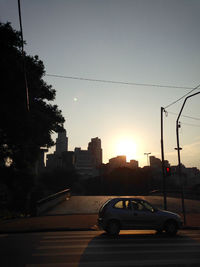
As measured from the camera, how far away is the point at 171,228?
37.6ft

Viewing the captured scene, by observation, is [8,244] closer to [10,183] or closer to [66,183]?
[10,183]

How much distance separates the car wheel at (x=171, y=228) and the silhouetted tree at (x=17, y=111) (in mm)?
10755

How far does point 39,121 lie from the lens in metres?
19.9

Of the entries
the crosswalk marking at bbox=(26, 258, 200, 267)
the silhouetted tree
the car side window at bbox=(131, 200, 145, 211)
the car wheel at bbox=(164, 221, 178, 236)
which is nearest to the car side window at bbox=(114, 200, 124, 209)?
the car side window at bbox=(131, 200, 145, 211)

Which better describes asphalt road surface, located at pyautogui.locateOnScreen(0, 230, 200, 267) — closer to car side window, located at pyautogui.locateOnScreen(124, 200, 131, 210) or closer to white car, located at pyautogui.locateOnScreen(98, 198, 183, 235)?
white car, located at pyautogui.locateOnScreen(98, 198, 183, 235)

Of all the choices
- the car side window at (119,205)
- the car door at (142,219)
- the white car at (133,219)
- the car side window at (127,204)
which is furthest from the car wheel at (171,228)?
the car side window at (119,205)

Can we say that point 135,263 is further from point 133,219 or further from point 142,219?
point 142,219

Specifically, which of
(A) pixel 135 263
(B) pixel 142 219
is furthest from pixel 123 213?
(A) pixel 135 263

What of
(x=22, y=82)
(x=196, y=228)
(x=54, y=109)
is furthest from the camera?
(x=54, y=109)

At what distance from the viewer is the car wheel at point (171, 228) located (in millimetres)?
11422

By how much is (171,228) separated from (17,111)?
12.2m

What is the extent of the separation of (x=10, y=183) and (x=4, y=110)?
276 inches

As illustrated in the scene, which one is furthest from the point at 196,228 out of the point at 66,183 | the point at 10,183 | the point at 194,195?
the point at 66,183

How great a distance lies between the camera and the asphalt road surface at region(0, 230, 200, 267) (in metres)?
6.69
